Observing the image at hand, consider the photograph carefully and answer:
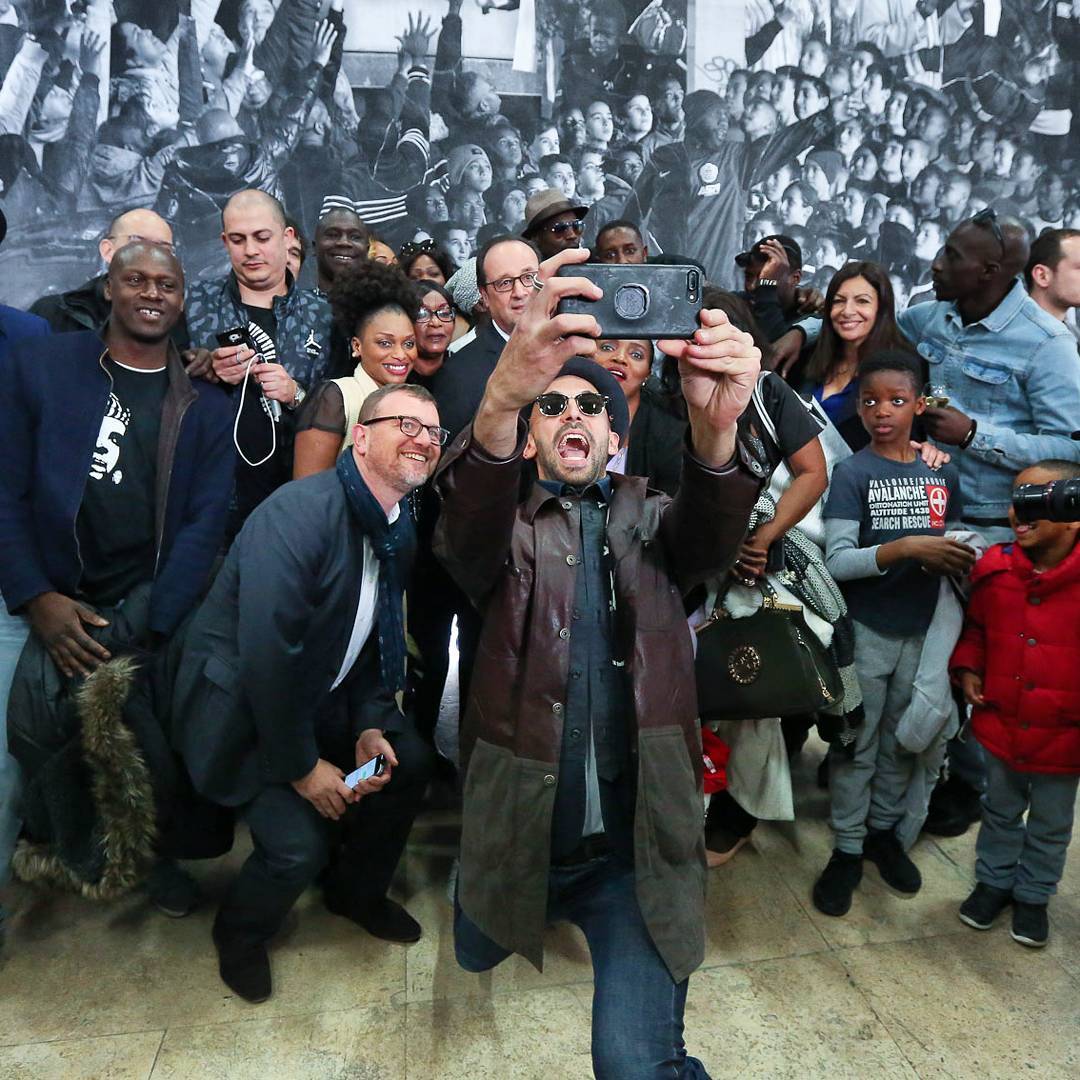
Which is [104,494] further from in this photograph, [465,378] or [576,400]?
[576,400]

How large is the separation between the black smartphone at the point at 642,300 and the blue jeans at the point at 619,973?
1239 mm

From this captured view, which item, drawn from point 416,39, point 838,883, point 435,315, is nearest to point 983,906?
point 838,883

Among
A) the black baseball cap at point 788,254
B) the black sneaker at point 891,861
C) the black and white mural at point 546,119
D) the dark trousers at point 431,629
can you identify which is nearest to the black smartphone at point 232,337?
the dark trousers at point 431,629

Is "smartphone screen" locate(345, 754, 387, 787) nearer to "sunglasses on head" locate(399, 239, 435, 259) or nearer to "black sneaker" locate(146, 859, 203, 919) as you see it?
"black sneaker" locate(146, 859, 203, 919)

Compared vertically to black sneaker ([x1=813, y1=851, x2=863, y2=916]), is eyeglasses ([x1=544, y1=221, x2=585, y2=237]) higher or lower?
higher

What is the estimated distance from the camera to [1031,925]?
291 cm

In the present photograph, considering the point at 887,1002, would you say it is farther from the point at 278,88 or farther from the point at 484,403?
the point at 278,88

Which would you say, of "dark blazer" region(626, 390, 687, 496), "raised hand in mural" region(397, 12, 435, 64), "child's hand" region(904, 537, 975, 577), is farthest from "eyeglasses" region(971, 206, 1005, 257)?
"raised hand in mural" region(397, 12, 435, 64)

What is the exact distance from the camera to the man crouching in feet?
6.07

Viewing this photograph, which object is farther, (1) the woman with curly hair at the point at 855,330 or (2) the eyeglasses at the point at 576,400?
(1) the woman with curly hair at the point at 855,330

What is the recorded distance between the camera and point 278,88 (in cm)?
752

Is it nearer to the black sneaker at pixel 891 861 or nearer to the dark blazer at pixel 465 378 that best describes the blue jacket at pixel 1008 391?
the black sneaker at pixel 891 861

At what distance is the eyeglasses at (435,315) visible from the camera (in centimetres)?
340

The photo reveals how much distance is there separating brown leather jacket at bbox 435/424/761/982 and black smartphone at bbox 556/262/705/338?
454mm
